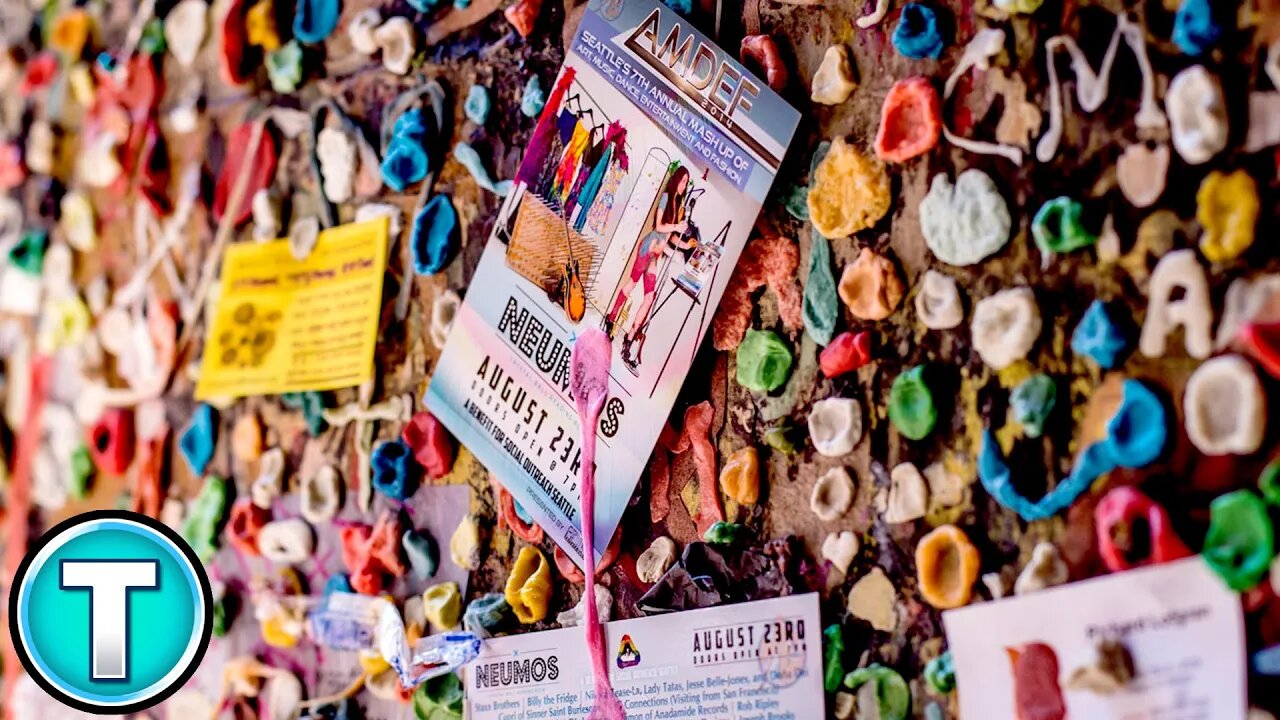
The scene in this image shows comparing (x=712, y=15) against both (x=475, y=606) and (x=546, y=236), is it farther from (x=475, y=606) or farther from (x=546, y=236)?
(x=475, y=606)

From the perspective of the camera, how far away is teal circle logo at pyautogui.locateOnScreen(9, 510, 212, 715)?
97cm

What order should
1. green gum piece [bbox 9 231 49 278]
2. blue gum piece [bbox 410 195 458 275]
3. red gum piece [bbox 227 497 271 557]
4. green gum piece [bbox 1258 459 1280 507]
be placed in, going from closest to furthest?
1. green gum piece [bbox 1258 459 1280 507]
2. blue gum piece [bbox 410 195 458 275]
3. red gum piece [bbox 227 497 271 557]
4. green gum piece [bbox 9 231 49 278]

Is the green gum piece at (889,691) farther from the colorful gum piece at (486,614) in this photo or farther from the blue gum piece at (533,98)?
the blue gum piece at (533,98)

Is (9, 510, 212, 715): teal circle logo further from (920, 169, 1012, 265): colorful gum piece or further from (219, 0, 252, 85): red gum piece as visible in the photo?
(920, 169, 1012, 265): colorful gum piece

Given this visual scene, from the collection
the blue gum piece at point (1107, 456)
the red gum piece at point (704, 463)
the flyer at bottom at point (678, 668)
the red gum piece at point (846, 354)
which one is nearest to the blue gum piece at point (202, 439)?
the flyer at bottom at point (678, 668)

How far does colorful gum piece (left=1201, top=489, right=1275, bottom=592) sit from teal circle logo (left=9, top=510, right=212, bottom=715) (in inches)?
28.4

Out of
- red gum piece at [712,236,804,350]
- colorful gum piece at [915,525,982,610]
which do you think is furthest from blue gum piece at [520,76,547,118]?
colorful gum piece at [915,525,982,610]

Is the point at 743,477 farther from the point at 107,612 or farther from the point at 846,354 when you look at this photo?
the point at 107,612

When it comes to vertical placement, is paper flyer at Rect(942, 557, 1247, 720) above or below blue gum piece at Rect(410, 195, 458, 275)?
below

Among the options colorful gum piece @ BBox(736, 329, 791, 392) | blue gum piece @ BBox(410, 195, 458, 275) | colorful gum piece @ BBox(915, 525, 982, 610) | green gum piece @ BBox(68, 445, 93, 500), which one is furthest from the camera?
green gum piece @ BBox(68, 445, 93, 500)

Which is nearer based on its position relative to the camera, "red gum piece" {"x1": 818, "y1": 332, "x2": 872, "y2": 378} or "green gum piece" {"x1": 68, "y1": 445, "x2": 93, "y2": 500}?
"red gum piece" {"x1": 818, "y1": 332, "x2": 872, "y2": 378}

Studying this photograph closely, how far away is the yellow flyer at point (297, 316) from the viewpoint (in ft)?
3.70

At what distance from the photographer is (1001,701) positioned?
71 centimetres

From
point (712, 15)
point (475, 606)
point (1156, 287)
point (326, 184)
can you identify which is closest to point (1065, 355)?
point (1156, 287)
